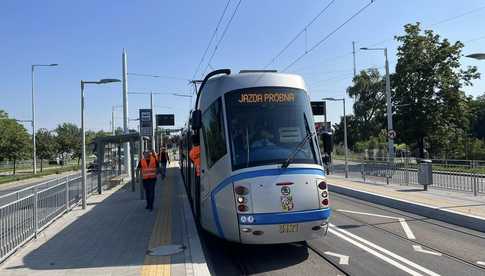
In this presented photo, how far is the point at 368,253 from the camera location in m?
8.49

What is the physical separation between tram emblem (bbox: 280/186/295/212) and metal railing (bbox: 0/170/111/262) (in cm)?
461

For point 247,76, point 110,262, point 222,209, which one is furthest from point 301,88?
point 110,262

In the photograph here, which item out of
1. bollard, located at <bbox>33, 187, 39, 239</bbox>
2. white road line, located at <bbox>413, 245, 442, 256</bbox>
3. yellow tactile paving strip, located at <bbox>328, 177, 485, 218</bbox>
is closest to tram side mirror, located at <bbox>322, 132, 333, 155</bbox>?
white road line, located at <bbox>413, 245, 442, 256</bbox>

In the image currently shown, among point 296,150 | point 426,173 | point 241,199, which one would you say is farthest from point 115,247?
point 426,173

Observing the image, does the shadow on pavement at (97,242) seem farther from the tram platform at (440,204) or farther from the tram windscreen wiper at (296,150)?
the tram platform at (440,204)

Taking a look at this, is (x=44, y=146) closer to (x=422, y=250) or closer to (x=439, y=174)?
(x=439, y=174)

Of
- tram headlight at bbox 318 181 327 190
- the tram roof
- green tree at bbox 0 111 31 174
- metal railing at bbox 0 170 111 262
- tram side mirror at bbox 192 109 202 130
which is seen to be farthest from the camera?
green tree at bbox 0 111 31 174

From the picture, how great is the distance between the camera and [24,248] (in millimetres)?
9008

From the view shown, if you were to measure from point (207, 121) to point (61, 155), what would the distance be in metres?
84.6

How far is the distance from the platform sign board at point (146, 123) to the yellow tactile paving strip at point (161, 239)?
5481 millimetres

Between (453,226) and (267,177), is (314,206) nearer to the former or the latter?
(267,177)

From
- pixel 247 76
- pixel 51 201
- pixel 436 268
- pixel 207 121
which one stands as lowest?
pixel 436 268

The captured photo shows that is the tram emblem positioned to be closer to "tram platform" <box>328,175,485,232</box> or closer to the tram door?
the tram door

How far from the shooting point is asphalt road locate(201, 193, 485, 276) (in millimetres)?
7492
